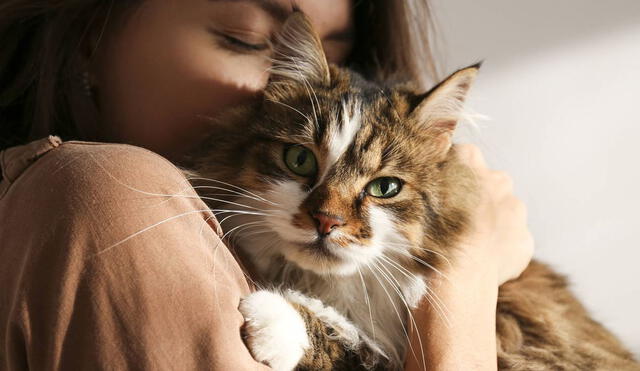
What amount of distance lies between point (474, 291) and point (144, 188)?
74 cm

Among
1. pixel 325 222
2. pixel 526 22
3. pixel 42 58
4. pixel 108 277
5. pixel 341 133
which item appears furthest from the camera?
pixel 526 22

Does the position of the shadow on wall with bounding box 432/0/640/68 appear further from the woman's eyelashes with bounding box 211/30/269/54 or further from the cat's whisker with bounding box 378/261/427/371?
the cat's whisker with bounding box 378/261/427/371

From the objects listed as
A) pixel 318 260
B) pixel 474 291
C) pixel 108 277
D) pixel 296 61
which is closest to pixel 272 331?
pixel 318 260

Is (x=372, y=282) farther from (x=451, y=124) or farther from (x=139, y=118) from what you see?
(x=139, y=118)

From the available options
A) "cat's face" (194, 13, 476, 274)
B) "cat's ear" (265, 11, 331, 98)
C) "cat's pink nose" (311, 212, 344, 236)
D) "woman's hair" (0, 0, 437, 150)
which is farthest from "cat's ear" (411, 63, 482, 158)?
"woman's hair" (0, 0, 437, 150)

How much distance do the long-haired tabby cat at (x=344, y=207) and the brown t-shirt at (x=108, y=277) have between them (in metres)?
0.16

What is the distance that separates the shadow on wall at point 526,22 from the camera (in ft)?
7.82

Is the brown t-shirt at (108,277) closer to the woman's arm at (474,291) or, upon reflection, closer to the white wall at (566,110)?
the woman's arm at (474,291)

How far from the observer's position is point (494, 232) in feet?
4.73

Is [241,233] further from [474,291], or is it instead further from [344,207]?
[474,291]

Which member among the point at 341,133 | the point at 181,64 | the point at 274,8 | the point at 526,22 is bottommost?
the point at 341,133

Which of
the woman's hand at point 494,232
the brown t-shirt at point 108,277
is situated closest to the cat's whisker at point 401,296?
the woman's hand at point 494,232

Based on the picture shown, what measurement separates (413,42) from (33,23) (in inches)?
45.6

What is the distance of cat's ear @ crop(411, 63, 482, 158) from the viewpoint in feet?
4.09
